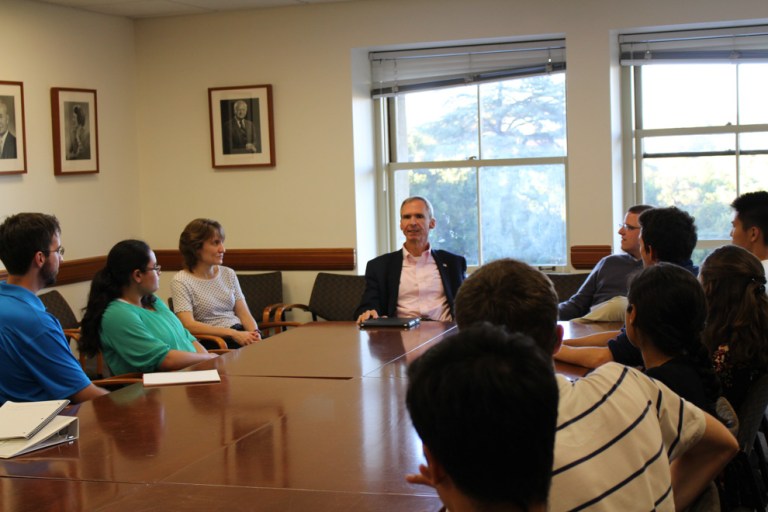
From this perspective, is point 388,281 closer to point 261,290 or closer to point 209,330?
point 209,330

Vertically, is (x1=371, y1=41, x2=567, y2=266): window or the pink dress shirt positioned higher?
(x1=371, y1=41, x2=567, y2=266): window

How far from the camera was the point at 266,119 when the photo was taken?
6727 millimetres

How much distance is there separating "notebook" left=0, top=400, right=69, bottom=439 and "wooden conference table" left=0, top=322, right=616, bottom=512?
90mm

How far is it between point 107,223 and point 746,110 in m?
4.61

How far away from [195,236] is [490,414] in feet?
14.0

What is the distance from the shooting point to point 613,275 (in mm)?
5152

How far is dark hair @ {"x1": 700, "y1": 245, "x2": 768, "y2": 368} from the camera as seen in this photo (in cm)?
273

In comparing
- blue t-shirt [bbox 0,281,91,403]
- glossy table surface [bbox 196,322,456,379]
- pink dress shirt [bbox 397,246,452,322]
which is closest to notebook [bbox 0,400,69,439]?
blue t-shirt [bbox 0,281,91,403]

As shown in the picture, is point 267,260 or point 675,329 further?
point 267,260

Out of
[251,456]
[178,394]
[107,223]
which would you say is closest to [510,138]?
[107,223]

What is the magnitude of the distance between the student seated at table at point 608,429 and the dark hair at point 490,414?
523 millimetres

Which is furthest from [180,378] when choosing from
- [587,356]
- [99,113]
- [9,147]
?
[99,113]

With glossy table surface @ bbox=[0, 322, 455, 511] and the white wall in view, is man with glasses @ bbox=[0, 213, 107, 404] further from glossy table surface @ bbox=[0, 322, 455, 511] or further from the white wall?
the white wall

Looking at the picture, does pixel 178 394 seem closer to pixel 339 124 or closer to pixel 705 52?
pixel 339 124
